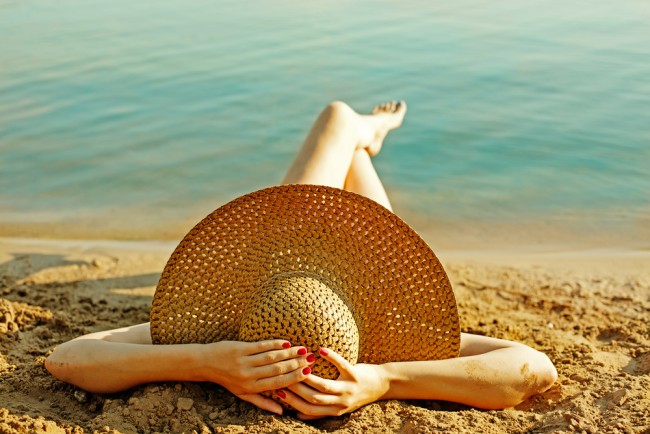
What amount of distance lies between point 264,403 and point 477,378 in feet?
2.40

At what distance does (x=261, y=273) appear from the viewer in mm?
2480

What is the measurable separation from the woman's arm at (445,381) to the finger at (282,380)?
0.04m

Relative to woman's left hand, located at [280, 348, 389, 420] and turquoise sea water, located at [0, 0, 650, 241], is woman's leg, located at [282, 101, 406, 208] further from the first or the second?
turquoise sea water, located at [0, 0, 650, 241]

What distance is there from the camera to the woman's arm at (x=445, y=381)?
2.32m

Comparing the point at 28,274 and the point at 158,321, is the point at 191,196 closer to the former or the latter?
the point at 28,274

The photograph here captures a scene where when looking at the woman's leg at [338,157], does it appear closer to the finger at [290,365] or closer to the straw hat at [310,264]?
the straw hat at [310,264]

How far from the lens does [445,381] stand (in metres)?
2.55

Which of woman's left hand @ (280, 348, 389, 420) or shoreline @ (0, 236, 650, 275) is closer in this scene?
woman's left hand @ (280, 348, 389, 420)

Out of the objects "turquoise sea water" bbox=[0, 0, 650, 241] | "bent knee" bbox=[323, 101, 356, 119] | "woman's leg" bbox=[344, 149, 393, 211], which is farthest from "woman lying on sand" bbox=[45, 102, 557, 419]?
"turquoise sea water" bbox=[0, 0, 650, 241]

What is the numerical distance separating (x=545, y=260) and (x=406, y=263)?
2252 millimetres

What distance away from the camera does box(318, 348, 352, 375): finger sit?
2.23 metres

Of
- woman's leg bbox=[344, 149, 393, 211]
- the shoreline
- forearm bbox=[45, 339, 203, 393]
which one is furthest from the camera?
the shoreline

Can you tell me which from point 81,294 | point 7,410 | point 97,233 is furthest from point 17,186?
point 7,410

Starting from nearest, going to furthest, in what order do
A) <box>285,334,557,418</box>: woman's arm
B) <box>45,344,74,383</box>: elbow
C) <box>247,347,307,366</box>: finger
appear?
<box>247,347,307,366</box>: finger < <box>285,334,557,418</box>: woman's arm < <box>45,344,74,383</box>: elbow
